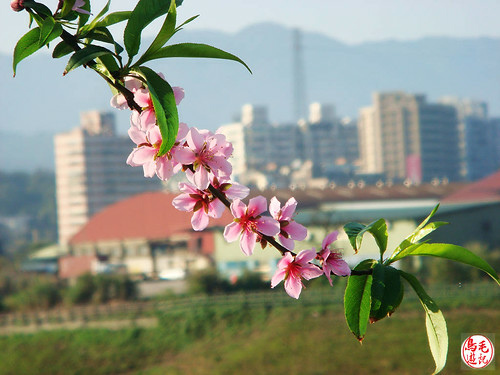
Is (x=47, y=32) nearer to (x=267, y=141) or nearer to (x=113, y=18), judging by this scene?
(x=113, y=18)

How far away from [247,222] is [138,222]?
29.1 metres

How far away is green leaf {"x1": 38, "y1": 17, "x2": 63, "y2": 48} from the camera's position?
462 millimetres

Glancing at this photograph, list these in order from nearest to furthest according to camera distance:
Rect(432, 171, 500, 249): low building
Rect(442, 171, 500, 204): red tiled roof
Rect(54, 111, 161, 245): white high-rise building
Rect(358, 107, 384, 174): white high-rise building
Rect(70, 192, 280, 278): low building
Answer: Rect(432, 171, 500, 249): low building
Rect(70, 192, 280, 278): low building
Rect(442, 171, 500, 204): red tiled roof
Rect(54, 111, 161, 245): white high-rise building
Rect(358, 107, 384, 174): white high-rise building

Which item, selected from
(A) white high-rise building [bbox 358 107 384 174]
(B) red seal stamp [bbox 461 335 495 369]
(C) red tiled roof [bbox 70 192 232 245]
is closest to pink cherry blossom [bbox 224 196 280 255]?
(B) red seal stamp [bbox 461 335 495 369]

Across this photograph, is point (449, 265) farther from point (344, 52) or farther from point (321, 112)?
point (344, 52)

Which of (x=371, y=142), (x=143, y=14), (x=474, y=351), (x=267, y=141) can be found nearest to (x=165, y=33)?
(x=143, y=14)

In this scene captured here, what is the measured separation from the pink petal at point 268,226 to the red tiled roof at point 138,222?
83.4ft

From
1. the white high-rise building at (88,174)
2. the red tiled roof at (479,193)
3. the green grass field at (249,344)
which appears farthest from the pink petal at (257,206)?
the white high-rise building at (88,174)

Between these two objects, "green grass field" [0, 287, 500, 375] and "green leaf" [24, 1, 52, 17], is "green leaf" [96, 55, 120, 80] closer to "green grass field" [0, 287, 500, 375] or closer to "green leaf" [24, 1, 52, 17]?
"green leaf" [24, 1, 52, 17]

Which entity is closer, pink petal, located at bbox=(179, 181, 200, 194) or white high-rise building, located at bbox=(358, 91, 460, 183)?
pink petal, located at bbox=(179, 181, 200, 194)

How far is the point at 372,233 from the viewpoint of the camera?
1.68ft

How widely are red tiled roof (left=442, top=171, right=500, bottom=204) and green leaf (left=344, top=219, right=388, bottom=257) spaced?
95.1 ft

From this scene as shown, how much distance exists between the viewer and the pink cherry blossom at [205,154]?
19.9 inches

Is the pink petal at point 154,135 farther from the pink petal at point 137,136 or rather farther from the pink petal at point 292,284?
the pink petal at point 292,284
